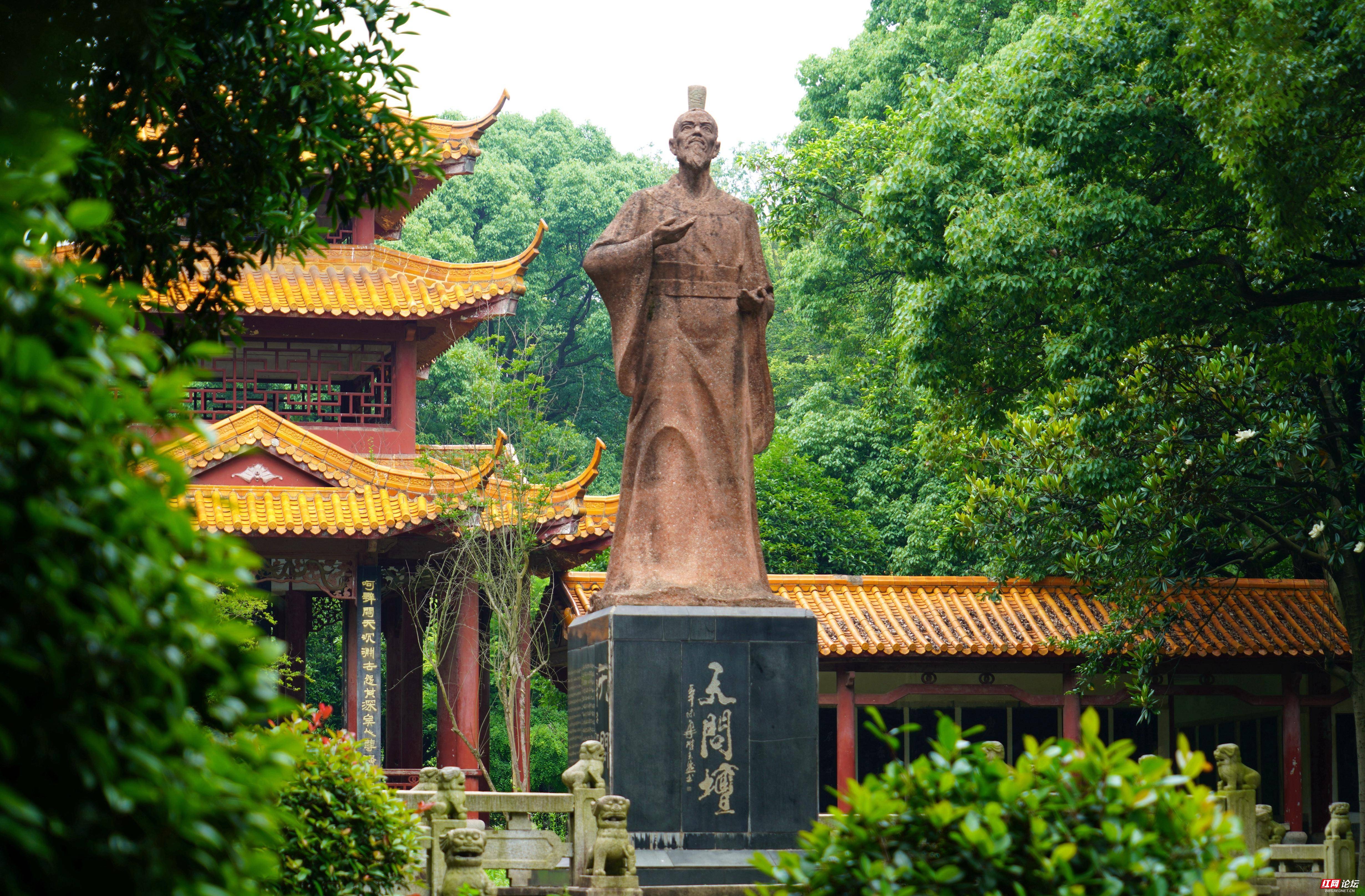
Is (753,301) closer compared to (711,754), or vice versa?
(711,754)

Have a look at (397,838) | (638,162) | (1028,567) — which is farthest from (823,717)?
(638,162)

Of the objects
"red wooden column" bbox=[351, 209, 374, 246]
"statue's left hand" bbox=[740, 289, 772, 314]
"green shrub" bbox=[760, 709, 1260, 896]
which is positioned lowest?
"green shrub" bbox=[760, 709, 1260, 896]

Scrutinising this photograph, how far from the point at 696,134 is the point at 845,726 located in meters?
9.05

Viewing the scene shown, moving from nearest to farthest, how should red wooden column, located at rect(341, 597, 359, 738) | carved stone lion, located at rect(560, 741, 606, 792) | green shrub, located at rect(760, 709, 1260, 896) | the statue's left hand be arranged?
green shrub, located at rect(760, 709, 1260, 896), carved stone lion, located at rect(560, 741, 606, 792), the statue's left hand, red wooden column, located at rect(341, 597, 359, 738)

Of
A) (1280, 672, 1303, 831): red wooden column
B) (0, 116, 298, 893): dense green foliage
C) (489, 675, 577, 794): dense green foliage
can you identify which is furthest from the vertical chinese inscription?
(0, 116, 298, 893): dense green foliage

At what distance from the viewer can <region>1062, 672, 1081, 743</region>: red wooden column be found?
15.3 meters

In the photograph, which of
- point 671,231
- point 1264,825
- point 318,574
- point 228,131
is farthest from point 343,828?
point 318,574

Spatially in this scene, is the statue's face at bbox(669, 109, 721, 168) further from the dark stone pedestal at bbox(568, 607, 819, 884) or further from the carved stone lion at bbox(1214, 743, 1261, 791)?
the carved stone lion at bbox(1214, 743, 1261, 791)

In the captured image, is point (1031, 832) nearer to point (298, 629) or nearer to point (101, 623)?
point (101, 623)

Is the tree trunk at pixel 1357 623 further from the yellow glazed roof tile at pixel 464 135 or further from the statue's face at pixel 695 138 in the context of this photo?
the yellow glazed roof tile at pixel 464 135

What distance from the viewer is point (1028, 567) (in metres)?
15.0

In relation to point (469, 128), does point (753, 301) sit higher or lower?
lower

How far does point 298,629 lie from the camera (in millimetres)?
18500

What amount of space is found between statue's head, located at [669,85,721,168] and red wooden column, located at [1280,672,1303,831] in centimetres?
1099
